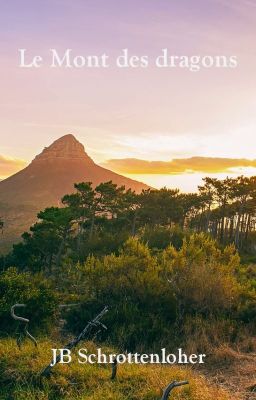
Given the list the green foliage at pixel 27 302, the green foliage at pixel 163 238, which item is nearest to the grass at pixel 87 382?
the green foliage at pixel 27 302

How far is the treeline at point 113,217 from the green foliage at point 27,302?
639 inches

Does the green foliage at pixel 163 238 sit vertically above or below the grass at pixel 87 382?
below

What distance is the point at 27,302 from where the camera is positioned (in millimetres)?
16250

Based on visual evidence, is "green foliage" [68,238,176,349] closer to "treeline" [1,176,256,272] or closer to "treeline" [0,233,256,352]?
"treeline" [0,233,256,352]

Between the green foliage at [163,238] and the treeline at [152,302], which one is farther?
the green foliage at [163,238]

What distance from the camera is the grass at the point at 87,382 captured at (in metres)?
9.79

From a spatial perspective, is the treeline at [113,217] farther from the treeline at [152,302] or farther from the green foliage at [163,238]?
the treeline at [152,302]

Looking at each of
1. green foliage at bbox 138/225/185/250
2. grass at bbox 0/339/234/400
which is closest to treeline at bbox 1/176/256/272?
green foliage at bbox 138/225/185/250

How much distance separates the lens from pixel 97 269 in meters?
18.6

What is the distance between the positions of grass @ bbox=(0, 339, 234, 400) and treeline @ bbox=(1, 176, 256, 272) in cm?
2224

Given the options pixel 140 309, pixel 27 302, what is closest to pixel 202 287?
pixel 140 309

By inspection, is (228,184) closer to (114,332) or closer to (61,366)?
(114,332)

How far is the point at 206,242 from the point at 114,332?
6.87 m

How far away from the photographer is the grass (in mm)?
9789
